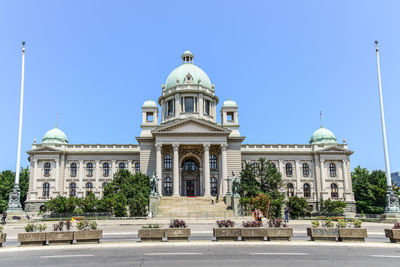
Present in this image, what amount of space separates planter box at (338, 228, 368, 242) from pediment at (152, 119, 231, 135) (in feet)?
138

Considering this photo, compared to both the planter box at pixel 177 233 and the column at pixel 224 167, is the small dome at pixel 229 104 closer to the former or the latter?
the column at pixel 224 167

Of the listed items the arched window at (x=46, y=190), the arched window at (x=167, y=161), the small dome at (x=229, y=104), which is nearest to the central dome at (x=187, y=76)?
the small dome at (x=229, y=104)

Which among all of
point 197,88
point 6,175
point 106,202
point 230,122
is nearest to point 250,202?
point 106,202

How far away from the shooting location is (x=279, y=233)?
68.6 ft

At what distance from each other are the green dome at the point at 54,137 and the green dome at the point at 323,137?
5070 centimetres

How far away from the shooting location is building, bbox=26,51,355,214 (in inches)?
2628

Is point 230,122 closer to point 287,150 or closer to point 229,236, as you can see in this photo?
point 287,150

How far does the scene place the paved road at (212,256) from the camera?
564 inches

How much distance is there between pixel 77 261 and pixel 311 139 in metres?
70.3

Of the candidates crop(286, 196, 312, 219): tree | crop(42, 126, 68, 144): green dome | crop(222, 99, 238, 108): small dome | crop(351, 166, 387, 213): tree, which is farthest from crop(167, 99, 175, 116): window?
crop(351, 166, 387, 213): tree

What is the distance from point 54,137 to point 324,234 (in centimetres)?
6386

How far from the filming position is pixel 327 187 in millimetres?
72125

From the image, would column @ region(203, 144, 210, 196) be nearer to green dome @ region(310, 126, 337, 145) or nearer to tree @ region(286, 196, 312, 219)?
tree @ region(286, 196, 312, 219)

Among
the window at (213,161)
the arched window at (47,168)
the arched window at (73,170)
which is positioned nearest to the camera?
the window at (213,161)
